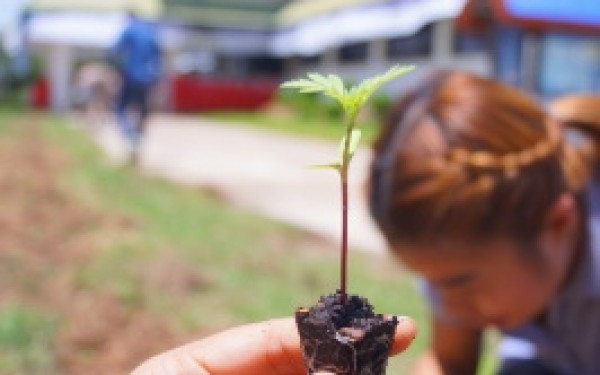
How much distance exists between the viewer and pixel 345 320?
0.96 m

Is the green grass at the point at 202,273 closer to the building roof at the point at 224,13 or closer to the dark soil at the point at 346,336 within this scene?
the dark soil at the point at 346,336

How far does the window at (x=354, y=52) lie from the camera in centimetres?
2327

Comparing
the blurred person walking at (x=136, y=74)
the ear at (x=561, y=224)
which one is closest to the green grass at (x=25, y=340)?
the ear at (x=561, y=224)

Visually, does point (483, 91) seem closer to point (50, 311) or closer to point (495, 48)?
point (50, 311)

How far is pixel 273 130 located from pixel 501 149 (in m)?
16.2

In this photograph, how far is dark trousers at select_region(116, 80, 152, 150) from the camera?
1002 centimetres

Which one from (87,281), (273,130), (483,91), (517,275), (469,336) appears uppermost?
(483,91)

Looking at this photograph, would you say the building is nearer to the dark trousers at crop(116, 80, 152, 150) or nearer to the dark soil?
the dark trousers at crop(116, 80, 152, 150)

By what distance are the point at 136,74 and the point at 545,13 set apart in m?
4.35

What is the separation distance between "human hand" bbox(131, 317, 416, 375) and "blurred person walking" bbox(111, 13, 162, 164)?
905cm

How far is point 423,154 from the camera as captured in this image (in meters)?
2.04

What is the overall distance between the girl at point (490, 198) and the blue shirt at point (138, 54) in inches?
317

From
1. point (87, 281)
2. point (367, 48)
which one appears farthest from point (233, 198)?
point (367, 48)

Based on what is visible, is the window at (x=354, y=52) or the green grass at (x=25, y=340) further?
the window at (x=354, y=52)
